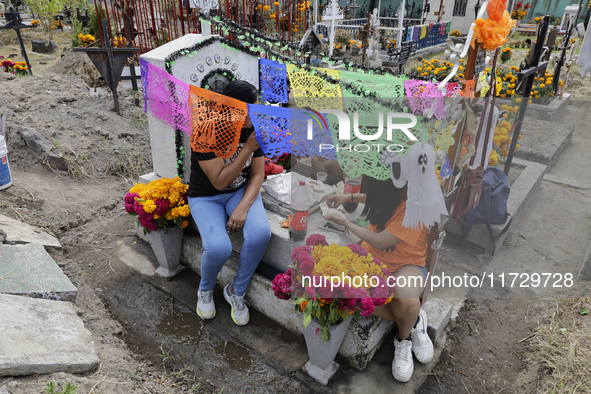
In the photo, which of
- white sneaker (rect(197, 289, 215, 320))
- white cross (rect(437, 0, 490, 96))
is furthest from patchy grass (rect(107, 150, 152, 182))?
white cross (rect(437, 0, 490, 96))

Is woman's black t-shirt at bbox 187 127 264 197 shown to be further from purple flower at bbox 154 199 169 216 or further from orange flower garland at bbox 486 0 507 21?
orange flower garland at bbox 486 0 507 21

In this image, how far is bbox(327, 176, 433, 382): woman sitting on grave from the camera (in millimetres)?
1888

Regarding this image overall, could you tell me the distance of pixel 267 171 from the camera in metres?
3.35

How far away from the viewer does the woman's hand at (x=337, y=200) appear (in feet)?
6.38

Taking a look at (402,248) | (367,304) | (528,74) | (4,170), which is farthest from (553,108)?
(4,170)

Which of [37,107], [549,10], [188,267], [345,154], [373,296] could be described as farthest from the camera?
[549,10]

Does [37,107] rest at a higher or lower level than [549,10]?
lower

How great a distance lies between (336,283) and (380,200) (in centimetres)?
51

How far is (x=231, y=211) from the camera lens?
2.76 metres

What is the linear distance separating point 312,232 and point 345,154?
21.1 inches

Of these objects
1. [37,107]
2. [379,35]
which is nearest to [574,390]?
[37,107]

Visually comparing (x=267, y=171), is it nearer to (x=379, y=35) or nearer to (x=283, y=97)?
(x=283, y=97)

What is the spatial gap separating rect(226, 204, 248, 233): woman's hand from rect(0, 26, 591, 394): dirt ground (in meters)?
0.76

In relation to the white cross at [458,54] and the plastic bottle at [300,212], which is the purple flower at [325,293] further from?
the white cross at [458,54]
